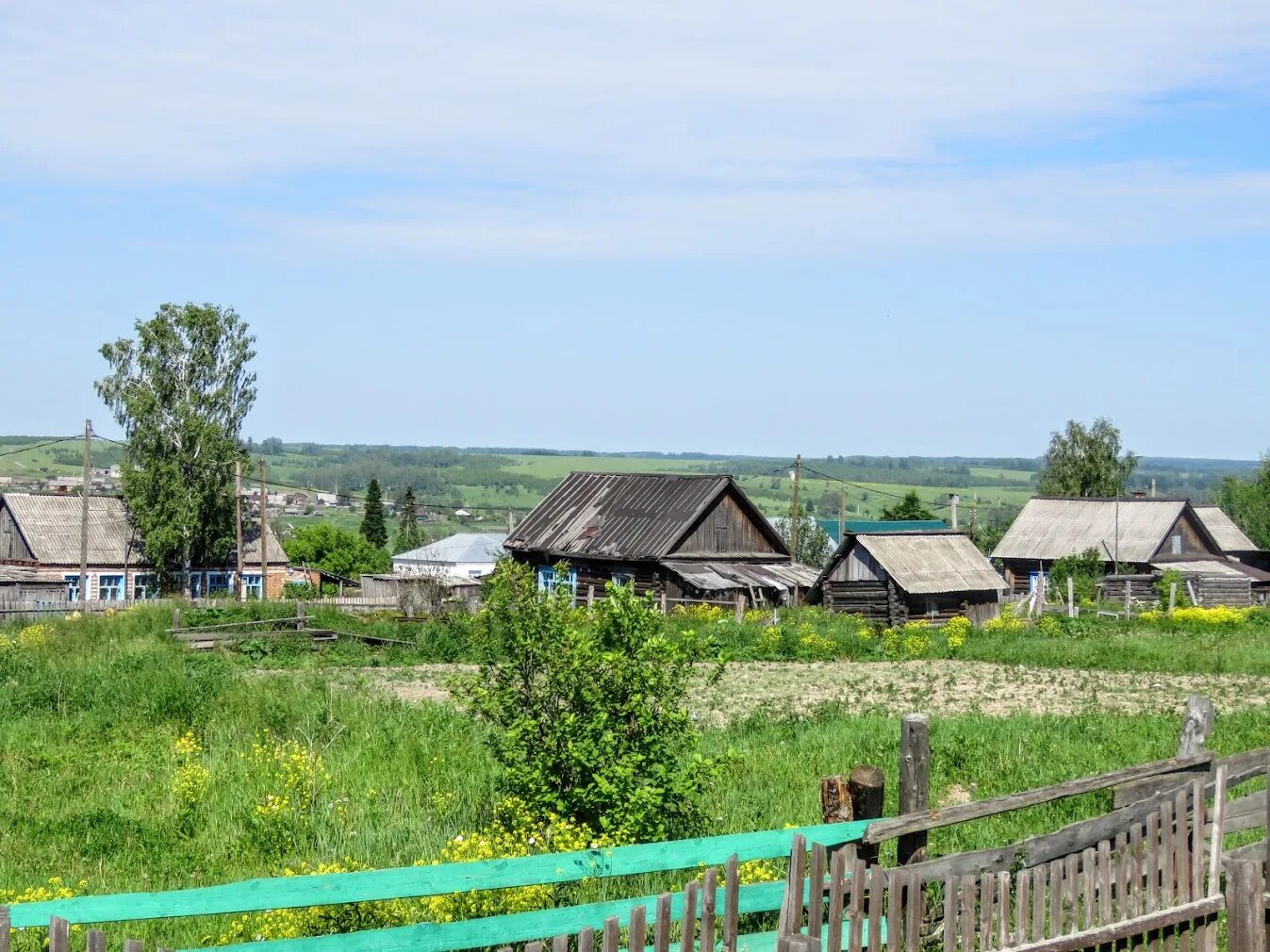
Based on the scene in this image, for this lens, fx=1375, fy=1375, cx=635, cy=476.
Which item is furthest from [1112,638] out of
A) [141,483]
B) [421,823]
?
[141,483]

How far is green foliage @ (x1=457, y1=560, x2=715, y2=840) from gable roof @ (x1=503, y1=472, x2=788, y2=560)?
3289 cm

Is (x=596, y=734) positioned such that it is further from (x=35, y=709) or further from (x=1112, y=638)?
(x=1112, y=638)

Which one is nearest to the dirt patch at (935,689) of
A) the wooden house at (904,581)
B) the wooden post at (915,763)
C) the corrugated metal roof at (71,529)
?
the wooden post at (915,763)

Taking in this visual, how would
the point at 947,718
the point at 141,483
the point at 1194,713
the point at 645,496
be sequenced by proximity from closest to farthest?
the point at 1194,713
the point at 947,718
the point at 645,496
the point at 141,483

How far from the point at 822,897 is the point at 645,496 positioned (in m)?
39.3

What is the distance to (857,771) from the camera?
6.93 m

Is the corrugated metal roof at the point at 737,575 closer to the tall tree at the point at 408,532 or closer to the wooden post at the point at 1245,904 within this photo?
the wooden post at the point at 1245,904

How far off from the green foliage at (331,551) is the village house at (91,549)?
41.8 ft

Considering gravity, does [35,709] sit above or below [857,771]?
below

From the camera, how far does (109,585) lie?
5384cm

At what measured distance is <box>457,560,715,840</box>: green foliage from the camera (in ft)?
26.5

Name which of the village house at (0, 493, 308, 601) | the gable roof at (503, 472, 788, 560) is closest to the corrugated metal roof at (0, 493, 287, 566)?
the village house at (0, 493, 308, 601)

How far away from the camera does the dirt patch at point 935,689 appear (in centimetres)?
1862

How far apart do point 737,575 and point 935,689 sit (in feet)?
65.7
